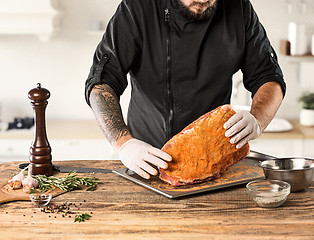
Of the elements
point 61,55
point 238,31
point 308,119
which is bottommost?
point 308,119

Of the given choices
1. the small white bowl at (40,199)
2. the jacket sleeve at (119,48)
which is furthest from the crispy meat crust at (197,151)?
the jacket sleeve at (119,48)

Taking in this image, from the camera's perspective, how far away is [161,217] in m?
1.43

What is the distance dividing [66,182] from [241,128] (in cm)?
65

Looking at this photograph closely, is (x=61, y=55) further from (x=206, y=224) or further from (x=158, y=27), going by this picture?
(x=206, y=224)

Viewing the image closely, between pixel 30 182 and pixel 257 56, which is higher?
pixel 257 56

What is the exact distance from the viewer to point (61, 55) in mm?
4246

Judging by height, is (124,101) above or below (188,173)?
below

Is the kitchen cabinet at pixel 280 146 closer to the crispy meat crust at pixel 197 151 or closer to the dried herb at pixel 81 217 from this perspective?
the crispy meat crust at pixel 197 151

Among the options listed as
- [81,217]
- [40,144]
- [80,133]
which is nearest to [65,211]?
[81,217]

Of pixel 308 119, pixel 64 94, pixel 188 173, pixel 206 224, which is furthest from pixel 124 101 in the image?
pixel 206 224

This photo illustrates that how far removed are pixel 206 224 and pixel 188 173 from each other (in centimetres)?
32

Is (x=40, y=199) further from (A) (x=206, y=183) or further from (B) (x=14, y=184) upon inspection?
(A) (x=206, y=183)

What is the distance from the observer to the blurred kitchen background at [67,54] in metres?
3.86

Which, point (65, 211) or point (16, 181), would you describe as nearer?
point (65, 211)
